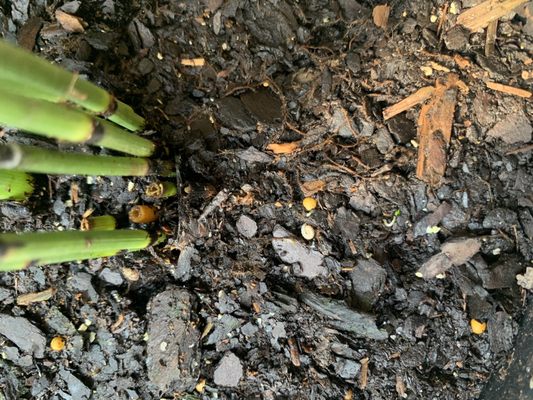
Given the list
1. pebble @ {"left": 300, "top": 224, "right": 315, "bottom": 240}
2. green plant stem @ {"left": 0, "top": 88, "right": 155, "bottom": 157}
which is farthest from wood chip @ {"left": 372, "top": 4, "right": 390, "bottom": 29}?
green plant stem @ {"left": 0, "top": 88, "right": 155, "bottom": 157}

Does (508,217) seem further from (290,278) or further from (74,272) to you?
(74,272)

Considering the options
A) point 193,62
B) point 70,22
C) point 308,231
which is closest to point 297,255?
point 308,231

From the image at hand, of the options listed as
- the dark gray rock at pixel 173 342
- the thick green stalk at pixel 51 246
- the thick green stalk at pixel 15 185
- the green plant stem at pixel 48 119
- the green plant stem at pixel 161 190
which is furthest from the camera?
the dark gray rock at pixel 173 342

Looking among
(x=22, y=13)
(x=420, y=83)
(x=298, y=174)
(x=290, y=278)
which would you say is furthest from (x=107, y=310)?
(x=420, y=83)

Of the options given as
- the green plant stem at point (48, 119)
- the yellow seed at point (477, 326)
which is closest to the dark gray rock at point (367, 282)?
the yellow seed at point (477, 326)

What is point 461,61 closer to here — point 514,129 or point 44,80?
point 514,129

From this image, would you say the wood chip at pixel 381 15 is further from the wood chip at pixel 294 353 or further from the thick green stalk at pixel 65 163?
the wood chip at pixel 294 353

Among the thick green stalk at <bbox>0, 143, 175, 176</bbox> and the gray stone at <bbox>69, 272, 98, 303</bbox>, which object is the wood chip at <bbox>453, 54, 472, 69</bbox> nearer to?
the thick green stalk at <bbox>0, 143, 175, 176</bbox>
